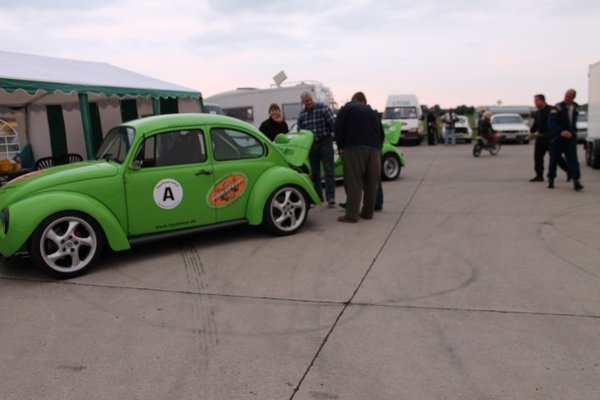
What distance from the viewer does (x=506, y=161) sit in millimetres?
16625

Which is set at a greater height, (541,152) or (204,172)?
(204,172)

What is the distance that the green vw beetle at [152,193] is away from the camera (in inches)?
199

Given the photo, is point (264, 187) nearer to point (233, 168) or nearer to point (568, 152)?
point (233, 168)

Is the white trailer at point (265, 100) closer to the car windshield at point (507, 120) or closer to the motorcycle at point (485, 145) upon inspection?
the motorcycle at point (485, 145)

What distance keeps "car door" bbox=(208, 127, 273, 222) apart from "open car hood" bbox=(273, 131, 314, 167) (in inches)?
27.1

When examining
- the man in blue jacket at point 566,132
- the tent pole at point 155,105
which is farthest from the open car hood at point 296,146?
the man in blue jacket at point 566,132

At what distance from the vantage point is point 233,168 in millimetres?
6289

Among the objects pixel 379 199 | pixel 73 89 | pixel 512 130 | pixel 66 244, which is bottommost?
pixel 379 199

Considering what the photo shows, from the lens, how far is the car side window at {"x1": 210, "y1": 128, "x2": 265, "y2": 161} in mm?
6250

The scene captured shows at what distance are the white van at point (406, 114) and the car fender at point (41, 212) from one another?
21.7 metres

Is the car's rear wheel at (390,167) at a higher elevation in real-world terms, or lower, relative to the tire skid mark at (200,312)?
higher

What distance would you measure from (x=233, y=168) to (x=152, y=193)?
1.06 meters

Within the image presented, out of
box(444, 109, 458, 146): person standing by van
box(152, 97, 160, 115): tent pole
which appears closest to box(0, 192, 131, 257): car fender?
box(152, 97, 160, 115): tent pole

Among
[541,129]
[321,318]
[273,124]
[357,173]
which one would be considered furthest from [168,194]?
[541,129]
